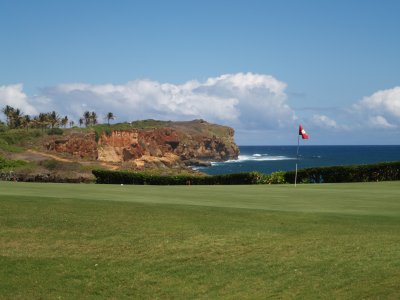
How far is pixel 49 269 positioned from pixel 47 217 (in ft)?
14.5

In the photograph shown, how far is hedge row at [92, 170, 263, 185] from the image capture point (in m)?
44.5

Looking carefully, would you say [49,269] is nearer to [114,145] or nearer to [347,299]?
[347,299]

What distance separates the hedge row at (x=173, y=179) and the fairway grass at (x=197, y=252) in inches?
1050

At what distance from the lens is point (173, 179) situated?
153ft

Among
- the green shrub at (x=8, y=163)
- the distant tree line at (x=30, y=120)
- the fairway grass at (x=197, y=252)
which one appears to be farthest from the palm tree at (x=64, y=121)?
the fairway grass at (x=197, y=252)

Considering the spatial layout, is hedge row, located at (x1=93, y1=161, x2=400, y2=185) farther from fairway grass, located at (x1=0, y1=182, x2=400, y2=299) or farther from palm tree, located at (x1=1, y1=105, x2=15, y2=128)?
palm tree, located at (x1=1, y1=105, x2=15, y2=128)

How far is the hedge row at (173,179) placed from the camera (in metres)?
44.5

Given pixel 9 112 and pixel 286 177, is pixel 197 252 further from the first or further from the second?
pixel 9 112

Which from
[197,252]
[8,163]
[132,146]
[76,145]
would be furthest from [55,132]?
[197,252]

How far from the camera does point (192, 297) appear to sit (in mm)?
10406

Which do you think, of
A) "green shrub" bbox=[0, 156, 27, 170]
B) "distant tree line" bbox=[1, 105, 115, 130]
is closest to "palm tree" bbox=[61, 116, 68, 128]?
"distant tree line" bbox=[1, 105, 115, 130]

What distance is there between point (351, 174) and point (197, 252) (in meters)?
30.3

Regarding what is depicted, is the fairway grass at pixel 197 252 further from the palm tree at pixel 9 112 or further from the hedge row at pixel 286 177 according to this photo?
the palm tree at pixel 9 112

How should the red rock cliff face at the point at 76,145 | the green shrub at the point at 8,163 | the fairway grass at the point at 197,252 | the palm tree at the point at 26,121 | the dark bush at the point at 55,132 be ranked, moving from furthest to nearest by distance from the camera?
the palm tree at the point at 26,121, the dark bush at the point at 55,132, the red rock cliff face at the point at 76,145, the green shrub at the point at 8,163, the fairway grass at the point at 197,252
